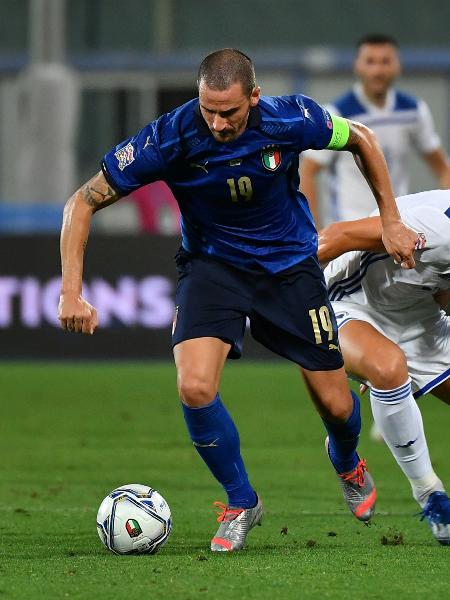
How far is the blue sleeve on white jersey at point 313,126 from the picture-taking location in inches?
216

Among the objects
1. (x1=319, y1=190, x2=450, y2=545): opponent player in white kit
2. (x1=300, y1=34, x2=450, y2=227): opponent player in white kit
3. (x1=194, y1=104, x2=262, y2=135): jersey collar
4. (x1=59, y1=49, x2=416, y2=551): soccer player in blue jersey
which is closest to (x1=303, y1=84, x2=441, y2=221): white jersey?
(x1=300, y1=34, x2=450, y2=227): opponent player in white kit

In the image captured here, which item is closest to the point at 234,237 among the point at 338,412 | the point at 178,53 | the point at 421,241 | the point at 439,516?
the point at 421,241

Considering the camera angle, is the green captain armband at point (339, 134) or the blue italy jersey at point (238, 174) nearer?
the blue italy jersey at point (238, 174)

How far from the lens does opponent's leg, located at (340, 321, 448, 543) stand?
18.6 ft

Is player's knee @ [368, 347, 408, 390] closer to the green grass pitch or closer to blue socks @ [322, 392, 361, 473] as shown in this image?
blue socks @ [322, 392, 361, 473]

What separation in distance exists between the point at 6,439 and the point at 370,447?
2.32m

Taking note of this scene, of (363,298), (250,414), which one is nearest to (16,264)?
(250,414)

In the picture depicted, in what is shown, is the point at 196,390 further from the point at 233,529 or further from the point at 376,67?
the point at 376,67

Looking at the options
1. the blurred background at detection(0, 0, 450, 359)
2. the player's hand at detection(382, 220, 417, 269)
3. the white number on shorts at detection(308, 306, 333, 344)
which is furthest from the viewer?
the blurred background at detection(0, 0, 450, 359)

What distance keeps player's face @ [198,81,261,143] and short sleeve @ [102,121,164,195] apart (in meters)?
0.23

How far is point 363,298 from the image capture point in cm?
614

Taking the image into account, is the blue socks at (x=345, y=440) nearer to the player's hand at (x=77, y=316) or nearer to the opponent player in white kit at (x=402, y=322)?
the opponent player in white kit at (x=402, y=322)

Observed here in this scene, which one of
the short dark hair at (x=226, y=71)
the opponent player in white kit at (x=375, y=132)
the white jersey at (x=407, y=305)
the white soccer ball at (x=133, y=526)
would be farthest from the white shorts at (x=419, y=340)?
the opponent player in white kit at (x=375, y=132)

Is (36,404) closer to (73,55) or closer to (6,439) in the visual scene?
(6,439)
